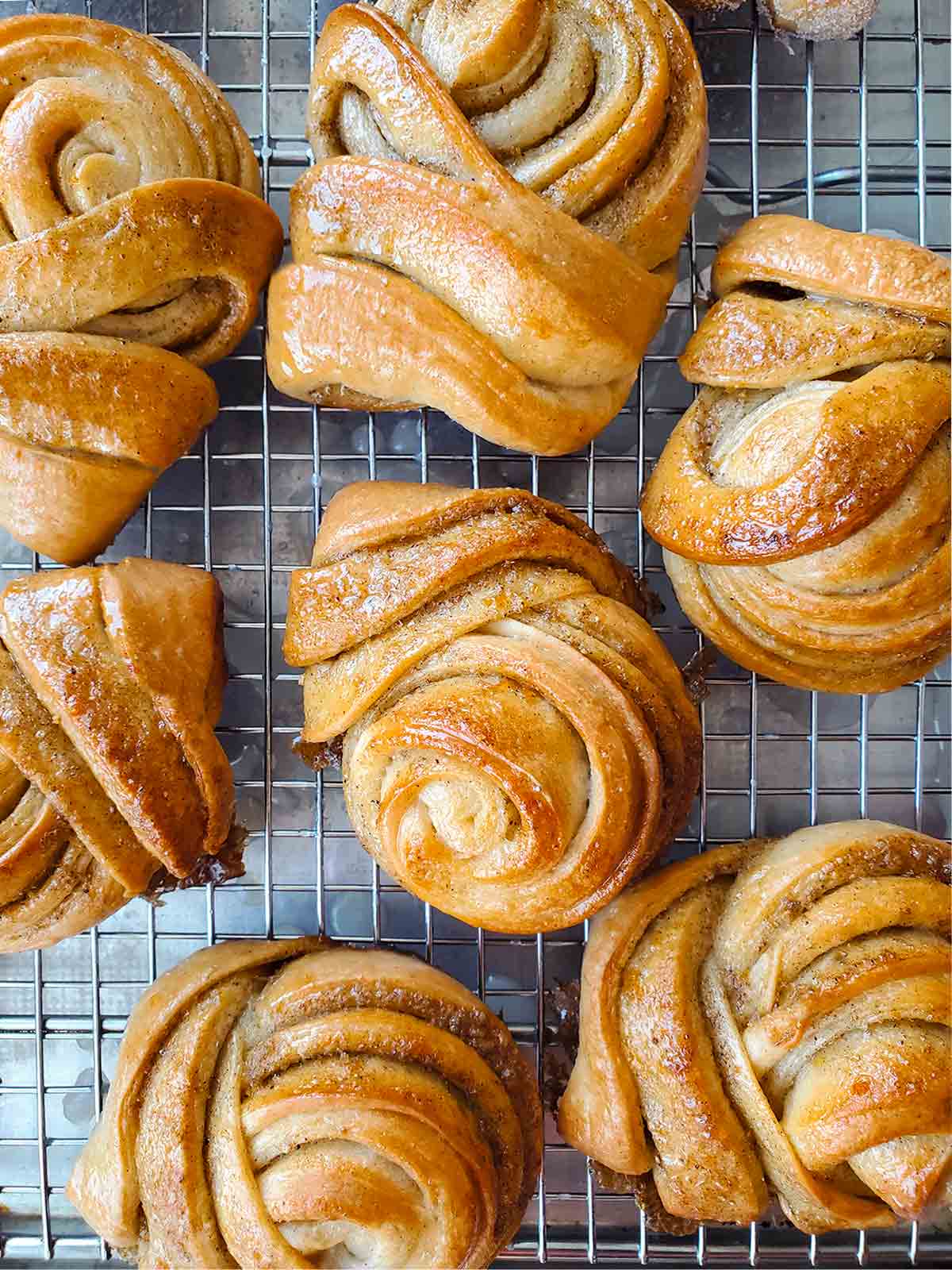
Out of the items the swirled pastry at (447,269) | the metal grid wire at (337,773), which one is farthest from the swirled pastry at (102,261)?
the metal grid wire at (337,773)

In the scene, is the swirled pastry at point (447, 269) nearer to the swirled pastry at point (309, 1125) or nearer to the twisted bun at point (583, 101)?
the twisted bun at point (583, 101)

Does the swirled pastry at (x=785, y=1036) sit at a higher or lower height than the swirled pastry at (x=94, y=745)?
lower

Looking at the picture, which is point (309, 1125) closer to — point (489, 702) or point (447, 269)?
point (489, 702)

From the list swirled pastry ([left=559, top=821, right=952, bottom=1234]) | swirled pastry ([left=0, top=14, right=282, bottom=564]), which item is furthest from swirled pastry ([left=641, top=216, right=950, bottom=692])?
swirled pastry ([left=0, top=14, right=282, bottom=564])

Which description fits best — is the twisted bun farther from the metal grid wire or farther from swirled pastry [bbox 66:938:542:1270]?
swirled pastry [bbox 66:938:542:1270]

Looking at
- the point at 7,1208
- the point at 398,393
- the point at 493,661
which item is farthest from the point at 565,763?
the point at 7,1208

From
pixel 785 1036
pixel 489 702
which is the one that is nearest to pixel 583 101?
pixel 489 702

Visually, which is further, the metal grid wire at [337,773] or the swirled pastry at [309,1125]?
the metal grid wire at [337,773]

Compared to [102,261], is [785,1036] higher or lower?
lower
